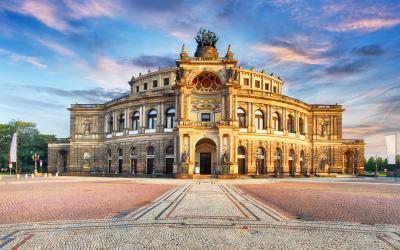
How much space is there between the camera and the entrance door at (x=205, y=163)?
176 feet

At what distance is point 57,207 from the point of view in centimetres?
1600

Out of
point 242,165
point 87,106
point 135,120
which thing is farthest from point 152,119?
point 87,106

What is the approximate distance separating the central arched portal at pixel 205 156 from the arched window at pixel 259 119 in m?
9.66

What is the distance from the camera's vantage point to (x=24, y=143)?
8600 cm

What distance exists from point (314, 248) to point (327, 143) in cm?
6281

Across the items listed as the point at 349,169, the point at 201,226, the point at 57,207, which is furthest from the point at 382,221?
the point at 349,169

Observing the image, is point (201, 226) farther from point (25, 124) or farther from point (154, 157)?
point (25, 124)

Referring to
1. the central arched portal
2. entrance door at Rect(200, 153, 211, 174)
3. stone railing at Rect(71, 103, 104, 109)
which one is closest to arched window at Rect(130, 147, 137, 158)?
the central arched portal

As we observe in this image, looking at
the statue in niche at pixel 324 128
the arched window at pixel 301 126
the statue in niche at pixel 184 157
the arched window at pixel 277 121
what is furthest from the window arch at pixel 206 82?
the statue in niche at pixel 324 128

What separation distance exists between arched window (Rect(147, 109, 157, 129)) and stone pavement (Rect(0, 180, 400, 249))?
4520 centimetres

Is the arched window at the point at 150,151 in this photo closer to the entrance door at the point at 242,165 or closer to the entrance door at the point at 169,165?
the entrance door at the point at 169,165

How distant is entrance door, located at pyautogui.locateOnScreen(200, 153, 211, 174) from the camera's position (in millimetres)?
53688

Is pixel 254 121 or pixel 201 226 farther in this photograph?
pixel 254 121

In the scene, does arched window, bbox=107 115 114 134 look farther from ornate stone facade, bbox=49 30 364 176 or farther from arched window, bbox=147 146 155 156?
arched window, bbox=147 146 155 156
